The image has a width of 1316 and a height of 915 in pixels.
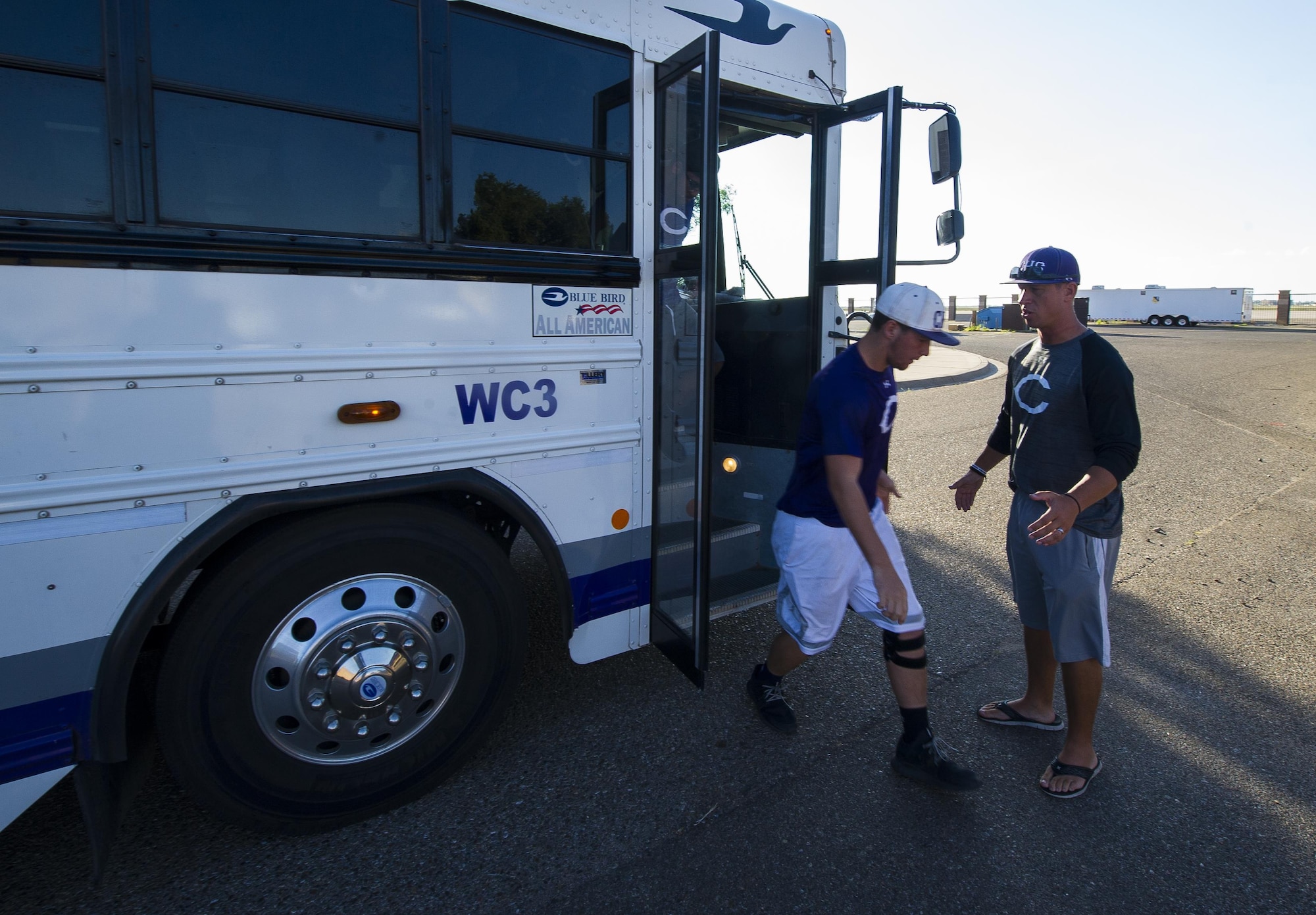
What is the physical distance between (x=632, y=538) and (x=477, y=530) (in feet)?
2.22

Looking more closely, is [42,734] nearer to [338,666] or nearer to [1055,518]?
[338,666]

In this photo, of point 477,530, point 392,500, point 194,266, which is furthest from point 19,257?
point 477,530

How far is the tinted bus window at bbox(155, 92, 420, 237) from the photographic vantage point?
2131 mm

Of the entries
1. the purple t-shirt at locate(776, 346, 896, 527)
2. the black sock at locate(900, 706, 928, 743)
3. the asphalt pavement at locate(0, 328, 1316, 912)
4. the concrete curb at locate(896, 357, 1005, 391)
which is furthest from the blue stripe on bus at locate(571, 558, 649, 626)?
the concrete curb at locate(896, 357, 1005, 391)

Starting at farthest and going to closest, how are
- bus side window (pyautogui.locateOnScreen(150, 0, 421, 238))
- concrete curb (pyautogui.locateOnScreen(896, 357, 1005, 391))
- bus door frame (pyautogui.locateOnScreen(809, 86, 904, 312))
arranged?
concrete curb (pyautogui.locateOnScreen(896, 357, 1005, 391)), bus door frame (pyautogui.locateOnScreen(809, 86, 904, 312)), bus side window (pyautogui.locateOnScreen(150, 0, 421, 238))

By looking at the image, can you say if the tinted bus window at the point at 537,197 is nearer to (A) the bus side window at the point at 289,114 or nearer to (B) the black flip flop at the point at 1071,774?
(A) the bus side window at the point at 289,114

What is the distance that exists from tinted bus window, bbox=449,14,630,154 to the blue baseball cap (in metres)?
1.50

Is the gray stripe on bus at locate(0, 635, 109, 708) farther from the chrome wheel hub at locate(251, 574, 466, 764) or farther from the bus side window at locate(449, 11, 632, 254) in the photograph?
the bus side window at locate(449, 11, 632, 254)

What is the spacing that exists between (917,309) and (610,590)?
1.53 m

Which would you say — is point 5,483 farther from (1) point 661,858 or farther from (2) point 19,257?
(1) point 661,858

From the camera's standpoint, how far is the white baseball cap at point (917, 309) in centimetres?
268

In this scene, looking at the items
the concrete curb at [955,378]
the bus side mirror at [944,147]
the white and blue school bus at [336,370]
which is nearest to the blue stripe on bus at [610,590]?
the white and blue school bus at [336,370]

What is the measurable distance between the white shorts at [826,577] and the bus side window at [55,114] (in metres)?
2.33

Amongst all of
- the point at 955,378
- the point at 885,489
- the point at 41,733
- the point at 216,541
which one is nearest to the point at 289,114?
the point at 216,541
